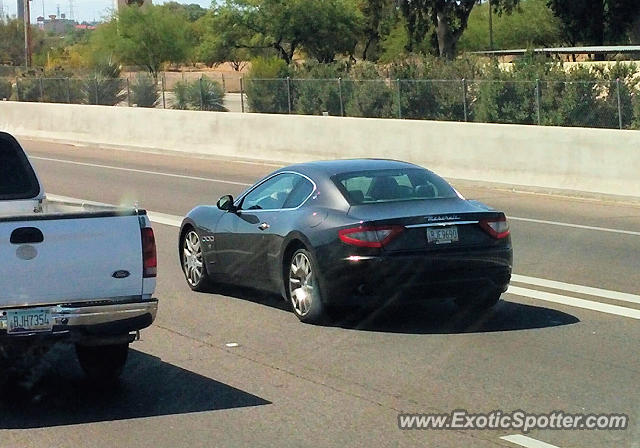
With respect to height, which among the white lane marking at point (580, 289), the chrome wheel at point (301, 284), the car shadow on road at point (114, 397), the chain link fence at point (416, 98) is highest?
the chain link fence at point (416, 98)

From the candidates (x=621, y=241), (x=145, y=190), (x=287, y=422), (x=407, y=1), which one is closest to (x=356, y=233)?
(x=287, y=422)

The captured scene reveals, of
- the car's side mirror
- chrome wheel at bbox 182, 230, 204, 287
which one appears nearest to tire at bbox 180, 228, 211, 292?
chrome wheel at bbox 182, 230, 204, 287

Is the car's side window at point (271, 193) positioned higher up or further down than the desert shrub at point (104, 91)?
further down

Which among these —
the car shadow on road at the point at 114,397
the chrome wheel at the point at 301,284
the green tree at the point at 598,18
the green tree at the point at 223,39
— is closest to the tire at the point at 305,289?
the chrome wheel at the point at 301,284

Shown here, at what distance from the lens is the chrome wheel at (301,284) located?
10945mm

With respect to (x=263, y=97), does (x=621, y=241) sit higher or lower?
lower

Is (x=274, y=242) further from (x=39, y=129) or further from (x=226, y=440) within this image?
(x=39, y=129)

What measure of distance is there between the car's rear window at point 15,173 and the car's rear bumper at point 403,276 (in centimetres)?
259

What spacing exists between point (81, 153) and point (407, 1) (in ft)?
135

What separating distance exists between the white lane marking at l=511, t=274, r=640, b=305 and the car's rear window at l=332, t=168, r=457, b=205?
1.90 metres

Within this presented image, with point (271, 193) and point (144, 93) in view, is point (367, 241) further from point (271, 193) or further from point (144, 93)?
point (144, 93)

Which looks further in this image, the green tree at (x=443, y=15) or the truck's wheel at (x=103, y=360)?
the green tree at (x=443, y=15)

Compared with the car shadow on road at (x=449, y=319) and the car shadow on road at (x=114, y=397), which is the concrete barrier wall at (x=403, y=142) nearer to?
the car shadow on road at (x=449, y=319)

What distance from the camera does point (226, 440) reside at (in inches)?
291
